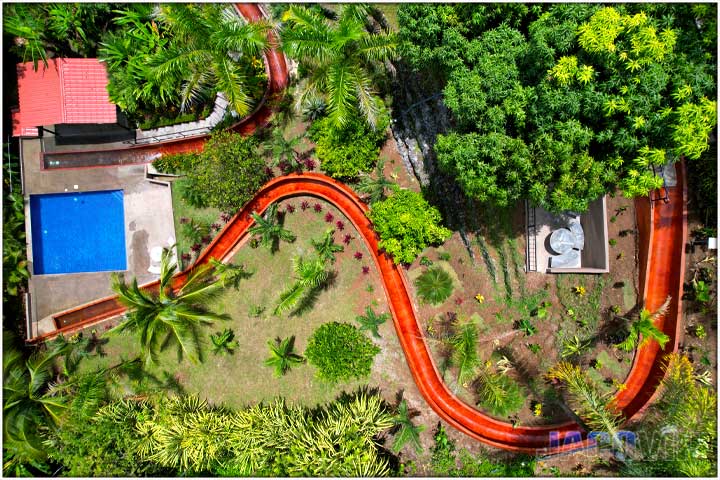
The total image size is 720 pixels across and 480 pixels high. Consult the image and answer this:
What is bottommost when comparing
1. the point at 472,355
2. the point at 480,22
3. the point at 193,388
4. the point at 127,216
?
the point at 193,388

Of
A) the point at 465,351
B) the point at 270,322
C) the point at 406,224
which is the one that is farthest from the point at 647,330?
the point at 270,322

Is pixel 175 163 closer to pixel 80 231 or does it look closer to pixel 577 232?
pixel 80 231

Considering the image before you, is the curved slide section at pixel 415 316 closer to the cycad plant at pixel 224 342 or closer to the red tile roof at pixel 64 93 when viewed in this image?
the cycad plant at pixel 224 342

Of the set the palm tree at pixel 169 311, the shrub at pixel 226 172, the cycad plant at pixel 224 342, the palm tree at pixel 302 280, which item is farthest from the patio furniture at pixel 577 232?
the cycad plant at pixel 224 342

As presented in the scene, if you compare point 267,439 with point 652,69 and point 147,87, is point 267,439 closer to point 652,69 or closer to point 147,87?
point 147,87

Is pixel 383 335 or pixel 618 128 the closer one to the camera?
pixel 618 128

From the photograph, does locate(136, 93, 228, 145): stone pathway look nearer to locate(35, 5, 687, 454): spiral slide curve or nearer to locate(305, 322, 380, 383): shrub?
locate(35, 5, 687, 454): spiral slide curve

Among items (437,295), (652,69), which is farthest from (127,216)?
(652,69)
